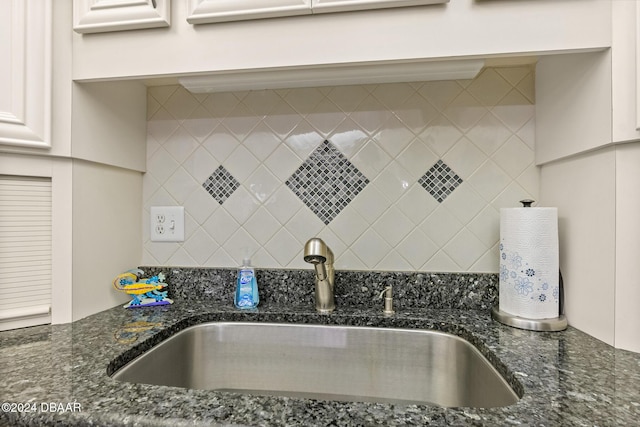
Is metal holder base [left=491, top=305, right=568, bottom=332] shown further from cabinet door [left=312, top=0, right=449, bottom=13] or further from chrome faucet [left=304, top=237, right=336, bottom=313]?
cabinet door [left=312, top=0, right=449, bottom=13]

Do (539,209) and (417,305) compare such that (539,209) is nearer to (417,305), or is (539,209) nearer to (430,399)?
(417,305)

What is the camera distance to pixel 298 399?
560 millimetres

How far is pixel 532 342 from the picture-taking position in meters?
0.79

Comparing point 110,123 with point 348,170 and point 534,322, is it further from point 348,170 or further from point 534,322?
point 534,322

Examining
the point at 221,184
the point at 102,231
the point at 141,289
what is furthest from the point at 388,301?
the point at 102,231

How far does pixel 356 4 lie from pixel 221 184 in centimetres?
70

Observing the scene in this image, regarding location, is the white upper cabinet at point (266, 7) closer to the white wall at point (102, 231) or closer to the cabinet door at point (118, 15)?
the cabinet door at point (118, 15)

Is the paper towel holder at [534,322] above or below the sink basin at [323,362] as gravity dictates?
above

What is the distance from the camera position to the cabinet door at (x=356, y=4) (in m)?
0.76

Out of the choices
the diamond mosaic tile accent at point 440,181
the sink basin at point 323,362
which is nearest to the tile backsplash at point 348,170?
the diamond mosaic tile accent at point 440,181

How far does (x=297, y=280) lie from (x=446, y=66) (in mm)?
757

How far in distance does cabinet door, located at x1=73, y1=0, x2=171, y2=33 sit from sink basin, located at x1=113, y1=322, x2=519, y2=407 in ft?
2.67

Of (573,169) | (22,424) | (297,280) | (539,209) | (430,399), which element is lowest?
(430,399)

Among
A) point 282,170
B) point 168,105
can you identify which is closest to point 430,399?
point 282,170
